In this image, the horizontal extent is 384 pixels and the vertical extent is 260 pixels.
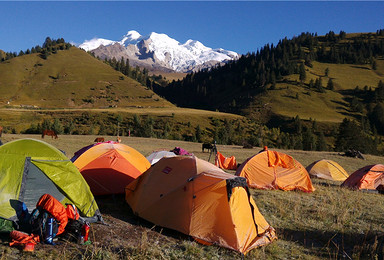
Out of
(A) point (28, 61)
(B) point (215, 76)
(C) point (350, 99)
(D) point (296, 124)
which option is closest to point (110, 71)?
(A) point (28, 61)

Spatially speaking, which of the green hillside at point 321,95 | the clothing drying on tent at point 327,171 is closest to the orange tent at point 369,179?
the clothing drying on tent at point 327,171

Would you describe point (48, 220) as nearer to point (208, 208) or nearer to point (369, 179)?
point (208, 208)

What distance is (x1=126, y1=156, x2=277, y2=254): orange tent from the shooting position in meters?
6.52

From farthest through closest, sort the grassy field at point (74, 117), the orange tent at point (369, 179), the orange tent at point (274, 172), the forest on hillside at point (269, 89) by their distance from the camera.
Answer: the forest on hillside at point (269, 89)
the grassy field at point (74, 117)
the orange tent at point (369, 179)
the orange tent at point (274, 172)

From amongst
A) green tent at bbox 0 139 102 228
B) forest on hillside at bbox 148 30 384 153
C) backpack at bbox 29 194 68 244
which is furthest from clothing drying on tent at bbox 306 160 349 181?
forest on hillside at bbox 148 30 384 153

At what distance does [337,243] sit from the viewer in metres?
7.44

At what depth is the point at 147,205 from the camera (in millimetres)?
7789

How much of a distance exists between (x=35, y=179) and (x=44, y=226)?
1.51 metres

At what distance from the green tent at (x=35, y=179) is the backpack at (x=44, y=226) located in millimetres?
652

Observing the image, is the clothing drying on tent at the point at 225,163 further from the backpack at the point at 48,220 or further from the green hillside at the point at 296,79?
the green hillside at the point at 296,79

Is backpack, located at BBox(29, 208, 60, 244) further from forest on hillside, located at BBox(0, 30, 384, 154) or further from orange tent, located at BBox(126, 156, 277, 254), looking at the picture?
forest on hillside, located at BBox(0, 30, 384, 154)

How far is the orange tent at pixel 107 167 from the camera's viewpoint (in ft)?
33.7

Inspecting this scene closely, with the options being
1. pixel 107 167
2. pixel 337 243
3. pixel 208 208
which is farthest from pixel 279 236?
pixel 107 167

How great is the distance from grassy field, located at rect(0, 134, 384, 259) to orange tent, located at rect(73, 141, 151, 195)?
1.66ft
